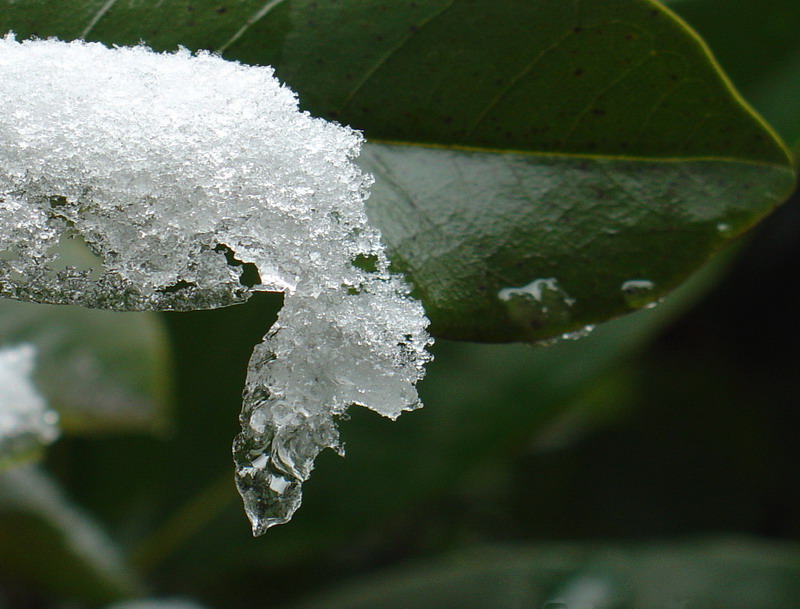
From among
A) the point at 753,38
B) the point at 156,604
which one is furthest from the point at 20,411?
the point at 753,38

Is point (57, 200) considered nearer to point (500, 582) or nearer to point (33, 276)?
point (33, 276)

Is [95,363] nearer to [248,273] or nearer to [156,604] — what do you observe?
[248,273]

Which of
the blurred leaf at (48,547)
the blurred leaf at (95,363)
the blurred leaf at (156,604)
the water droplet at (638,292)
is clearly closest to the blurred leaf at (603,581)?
the blurred leaf at (156,604)

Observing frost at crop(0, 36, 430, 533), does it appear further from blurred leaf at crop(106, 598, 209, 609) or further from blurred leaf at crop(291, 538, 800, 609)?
blurred leaf at crop(291, 538, 800, 609)

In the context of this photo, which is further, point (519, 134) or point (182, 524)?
point (182, 524)

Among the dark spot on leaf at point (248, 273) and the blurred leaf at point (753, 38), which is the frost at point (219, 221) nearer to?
the dark spot on leaf at point (248, 273)
